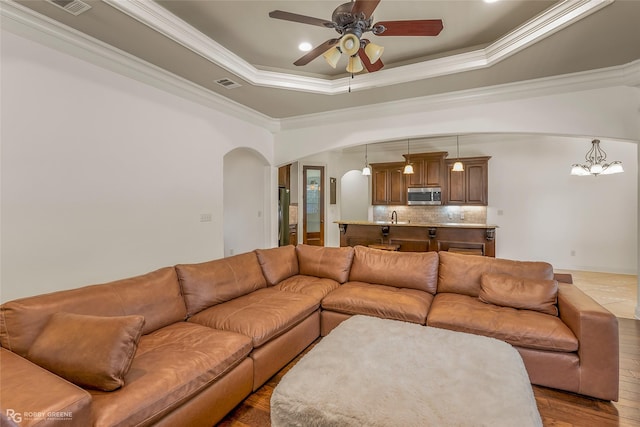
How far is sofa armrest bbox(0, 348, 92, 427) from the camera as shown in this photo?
1064mm

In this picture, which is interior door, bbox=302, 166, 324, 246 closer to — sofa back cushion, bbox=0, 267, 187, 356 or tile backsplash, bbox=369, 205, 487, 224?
tile backsplash, bbox=369, 205, 487, 224

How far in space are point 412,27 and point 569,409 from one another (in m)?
2.89

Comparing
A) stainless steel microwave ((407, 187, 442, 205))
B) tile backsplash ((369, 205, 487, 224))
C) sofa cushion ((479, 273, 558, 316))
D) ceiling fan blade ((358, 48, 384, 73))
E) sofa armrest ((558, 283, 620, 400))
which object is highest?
ceiling fan blade ((358, 48, 384, 73))

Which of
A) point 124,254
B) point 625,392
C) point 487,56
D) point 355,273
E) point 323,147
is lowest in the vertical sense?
point 625,392

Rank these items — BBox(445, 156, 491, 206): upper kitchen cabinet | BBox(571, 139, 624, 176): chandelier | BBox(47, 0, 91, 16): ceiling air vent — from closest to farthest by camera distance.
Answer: BBox(47, 0, 91, 16): ceiling air vent → BBox(571, 139, 624, 176): chandelier → BBox(445, 156, 491, 206): upper kitchen cabinet

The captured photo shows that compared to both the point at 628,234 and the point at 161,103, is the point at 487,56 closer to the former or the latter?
the point at 161,103

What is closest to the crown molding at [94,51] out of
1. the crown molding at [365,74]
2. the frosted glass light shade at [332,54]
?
the crown molding at [365,74]

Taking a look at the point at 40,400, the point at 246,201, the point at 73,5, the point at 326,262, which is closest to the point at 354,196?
the point at 246,201

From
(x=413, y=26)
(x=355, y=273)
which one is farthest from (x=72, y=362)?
(x=413, y=26)

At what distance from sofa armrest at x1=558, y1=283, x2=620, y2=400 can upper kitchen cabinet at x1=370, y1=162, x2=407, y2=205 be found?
19.0 ft

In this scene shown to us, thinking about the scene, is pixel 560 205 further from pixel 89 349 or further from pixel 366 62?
pixel 89 349

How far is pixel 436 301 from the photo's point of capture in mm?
2826

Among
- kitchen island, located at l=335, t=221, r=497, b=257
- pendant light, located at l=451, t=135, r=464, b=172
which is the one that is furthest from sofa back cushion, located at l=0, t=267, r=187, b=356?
pendant light, located at l=451, t=135, r=464, b=172

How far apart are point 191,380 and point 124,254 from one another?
2.23m
